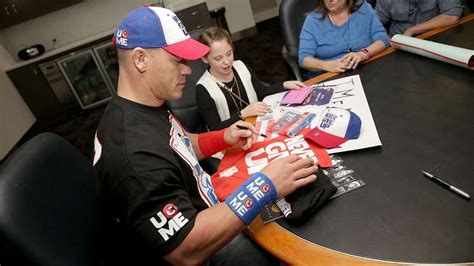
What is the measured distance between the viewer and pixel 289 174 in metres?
0.82

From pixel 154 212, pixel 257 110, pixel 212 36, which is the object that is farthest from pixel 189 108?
pixel 154 212

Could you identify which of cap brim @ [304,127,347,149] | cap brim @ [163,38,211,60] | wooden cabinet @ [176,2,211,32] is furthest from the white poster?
wooden cabinet @ [176,2,211,32]

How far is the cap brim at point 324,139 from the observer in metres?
0.95

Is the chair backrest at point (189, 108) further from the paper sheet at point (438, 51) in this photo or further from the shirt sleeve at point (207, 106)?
the paper sheet at point (438, 51)

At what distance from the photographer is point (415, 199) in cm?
72

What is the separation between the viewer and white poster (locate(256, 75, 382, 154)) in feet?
3.04

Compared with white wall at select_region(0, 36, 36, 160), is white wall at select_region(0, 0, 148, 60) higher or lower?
higher

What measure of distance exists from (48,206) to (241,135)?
1.96ft

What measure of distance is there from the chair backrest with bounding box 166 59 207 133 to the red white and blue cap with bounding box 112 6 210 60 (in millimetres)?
754

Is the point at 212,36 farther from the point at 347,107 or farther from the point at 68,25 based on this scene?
the point at 68,25

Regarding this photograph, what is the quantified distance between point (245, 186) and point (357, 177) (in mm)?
291

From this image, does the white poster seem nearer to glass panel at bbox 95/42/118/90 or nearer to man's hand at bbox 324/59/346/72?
man's hand at bbox 324/59/346/72

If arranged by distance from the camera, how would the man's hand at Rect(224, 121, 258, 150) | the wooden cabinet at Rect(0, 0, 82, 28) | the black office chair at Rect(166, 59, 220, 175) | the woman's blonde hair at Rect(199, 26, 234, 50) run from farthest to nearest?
the wooden cabinet at Rect(0, 0, 82, 28) → the black office chair at Rect(166, 59, 220, 175) → the woman's blonde hair at Rect(199, 26, 234, 50) → the man's hand at Rect(224, 121, 258, 150)

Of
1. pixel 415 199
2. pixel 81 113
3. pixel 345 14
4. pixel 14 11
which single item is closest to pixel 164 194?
pixel 415 199
